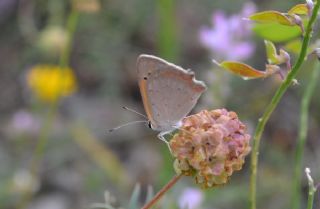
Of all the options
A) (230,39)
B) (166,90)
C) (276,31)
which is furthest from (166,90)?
(230,39)

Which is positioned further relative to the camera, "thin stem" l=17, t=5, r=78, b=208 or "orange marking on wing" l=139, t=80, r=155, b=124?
"thin stem" l=17, t=5, r=78, b=208

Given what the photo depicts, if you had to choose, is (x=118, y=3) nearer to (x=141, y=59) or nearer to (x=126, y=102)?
(x=126, y=102)

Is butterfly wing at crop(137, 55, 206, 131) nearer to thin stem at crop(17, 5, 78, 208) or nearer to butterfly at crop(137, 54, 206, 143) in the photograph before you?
butterfly at crop(137, 54, 206, 143)

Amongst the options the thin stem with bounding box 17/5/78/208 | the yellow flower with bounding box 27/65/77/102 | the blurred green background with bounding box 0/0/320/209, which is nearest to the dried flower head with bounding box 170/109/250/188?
the thin stem with bounding box 17/5/78/208

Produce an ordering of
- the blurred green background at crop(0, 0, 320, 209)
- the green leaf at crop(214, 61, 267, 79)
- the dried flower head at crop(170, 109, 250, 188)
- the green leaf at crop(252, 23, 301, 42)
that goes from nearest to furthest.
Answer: the dried flower head at crop(170, 109, 250, 188) < the green leaf at crop(214, 61, 267, 79) < the green leaf at crop(252, 23, 301, 42) < the blurred green background at crop(0, 0, 320, 209)

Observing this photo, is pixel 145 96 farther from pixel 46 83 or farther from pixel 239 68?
pixel 46 83

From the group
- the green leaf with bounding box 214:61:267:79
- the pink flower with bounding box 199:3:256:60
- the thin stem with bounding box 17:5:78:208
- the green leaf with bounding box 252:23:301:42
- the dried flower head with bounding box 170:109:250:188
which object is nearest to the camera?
the dried flower head with bounding box 170:109:250:188

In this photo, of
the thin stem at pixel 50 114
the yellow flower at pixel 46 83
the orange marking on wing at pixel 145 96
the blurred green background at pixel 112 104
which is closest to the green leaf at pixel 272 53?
the orange marking on wing at pixel 145 96
